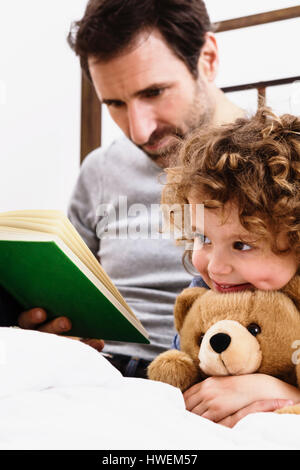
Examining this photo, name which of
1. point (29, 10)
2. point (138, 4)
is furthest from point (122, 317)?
point (29, 10)

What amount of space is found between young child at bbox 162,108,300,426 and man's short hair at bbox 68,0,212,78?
2.29ft

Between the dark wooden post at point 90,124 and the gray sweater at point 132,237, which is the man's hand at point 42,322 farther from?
the dark wooden post at point 90,124

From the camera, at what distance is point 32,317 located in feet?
3.29

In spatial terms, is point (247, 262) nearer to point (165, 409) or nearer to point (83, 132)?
point (165, 409)

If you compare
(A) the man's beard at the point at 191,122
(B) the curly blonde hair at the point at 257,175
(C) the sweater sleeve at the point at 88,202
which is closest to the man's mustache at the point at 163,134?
(A) the man's beard at the point at 191,122

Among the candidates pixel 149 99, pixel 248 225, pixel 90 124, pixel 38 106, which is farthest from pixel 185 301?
pixel 38 106

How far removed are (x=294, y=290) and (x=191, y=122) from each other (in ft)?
2.74

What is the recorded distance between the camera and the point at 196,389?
78 centimetres

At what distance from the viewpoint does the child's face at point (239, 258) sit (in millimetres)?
769

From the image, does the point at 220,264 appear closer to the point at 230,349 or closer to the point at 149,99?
the point at 230,349

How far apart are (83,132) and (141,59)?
1.10 meters

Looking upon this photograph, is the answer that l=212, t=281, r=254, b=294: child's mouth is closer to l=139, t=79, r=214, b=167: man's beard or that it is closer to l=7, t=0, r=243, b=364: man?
l=7, t=0, r=243, b=364: man
